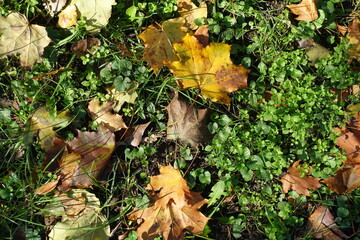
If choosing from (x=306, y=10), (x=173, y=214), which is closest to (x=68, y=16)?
(x=173, y=214)

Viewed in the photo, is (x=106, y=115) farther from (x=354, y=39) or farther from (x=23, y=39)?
(x=354, y=39)

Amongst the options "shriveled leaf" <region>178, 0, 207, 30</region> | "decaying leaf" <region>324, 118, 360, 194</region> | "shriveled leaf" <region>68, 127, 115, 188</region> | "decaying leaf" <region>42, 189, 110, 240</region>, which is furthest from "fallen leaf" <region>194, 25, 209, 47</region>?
"decaying leaf" <region>42, 189, 110, 240</region>

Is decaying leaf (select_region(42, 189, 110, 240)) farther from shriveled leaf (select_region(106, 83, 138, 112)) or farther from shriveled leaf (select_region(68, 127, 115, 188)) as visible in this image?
shriveled leaf (select_region(106, 83, 138, 112))

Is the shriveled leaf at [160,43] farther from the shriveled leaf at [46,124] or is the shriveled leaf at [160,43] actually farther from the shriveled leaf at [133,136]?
the shriveled leaf at [46,124]

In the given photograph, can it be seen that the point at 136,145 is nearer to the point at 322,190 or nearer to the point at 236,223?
the point at 236,223

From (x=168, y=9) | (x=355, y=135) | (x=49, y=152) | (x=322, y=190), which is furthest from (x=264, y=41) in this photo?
(x=49, y=152)

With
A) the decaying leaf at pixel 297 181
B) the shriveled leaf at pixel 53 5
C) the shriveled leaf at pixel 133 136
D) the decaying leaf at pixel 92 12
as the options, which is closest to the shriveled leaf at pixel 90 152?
the shriveled leaf at pixel 133 136
